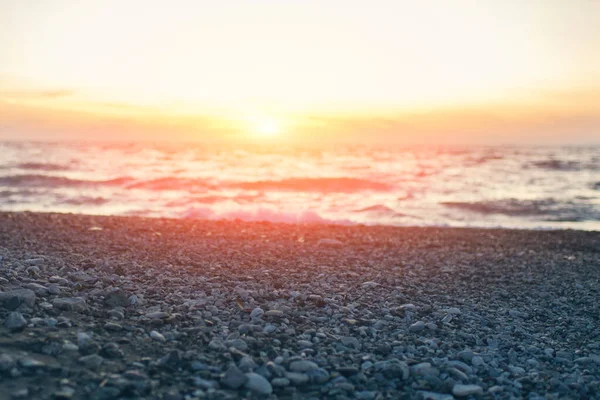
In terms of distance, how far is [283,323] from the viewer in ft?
20.7

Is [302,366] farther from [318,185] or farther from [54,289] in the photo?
[318,185]

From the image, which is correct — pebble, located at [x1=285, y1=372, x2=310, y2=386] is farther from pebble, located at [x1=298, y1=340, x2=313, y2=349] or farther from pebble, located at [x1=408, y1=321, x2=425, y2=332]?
pebble, located at [x1=408, y1=321, x2=425, y2=332]

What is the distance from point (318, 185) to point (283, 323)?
31146mm

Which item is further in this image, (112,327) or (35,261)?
(35,261)

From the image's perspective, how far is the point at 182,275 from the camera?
27.8 feet

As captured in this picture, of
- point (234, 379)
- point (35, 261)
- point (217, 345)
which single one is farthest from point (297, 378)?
point (35, 261)

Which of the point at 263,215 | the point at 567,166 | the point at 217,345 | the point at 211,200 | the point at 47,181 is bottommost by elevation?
the point at 263,215

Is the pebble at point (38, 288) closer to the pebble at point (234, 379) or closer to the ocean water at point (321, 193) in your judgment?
the pebble at point (234, 379)

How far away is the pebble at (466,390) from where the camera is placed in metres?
5.00

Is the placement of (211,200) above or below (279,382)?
below

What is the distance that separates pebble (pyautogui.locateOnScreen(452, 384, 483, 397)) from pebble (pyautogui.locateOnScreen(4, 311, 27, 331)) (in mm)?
4523

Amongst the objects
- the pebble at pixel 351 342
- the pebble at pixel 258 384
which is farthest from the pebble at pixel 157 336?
the pebble at pixel 351 342

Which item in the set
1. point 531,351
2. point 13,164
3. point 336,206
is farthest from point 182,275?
point 13,164

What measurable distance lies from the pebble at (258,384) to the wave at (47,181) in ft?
99.3
